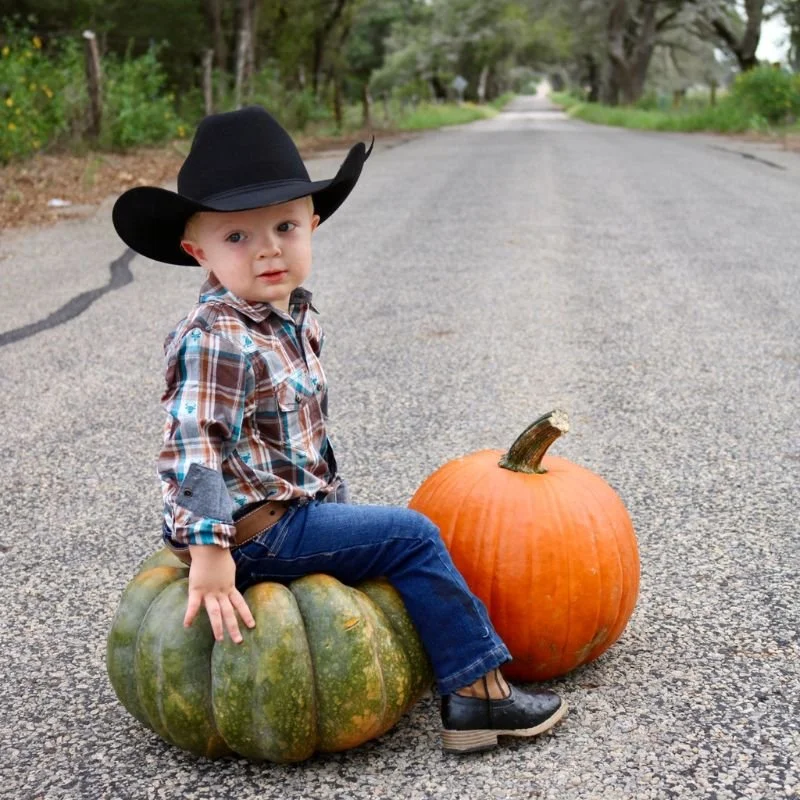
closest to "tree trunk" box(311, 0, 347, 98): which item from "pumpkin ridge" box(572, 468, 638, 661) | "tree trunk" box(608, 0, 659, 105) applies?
"tree trunk" box(608, 0, 659, 105)

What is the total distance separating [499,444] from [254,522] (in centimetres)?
229

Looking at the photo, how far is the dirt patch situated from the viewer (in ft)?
36.3

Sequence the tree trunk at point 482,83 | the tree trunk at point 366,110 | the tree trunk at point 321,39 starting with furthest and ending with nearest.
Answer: the tree trunk at point 482,83
the tree trunk at point 321,39
the tree trunk at point 366,110

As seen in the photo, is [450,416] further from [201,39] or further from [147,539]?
[201,39]

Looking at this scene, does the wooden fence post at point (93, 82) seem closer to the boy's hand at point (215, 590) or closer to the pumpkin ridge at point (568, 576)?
the pumpkin ridge at point (568, 576)

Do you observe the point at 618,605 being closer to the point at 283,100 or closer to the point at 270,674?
the point at 270,674

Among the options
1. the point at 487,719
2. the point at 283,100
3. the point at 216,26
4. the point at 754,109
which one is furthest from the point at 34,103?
the point at 754,109

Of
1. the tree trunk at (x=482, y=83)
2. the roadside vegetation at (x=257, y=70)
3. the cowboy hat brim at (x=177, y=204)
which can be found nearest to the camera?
the cowboy hat brim at (x=177, y=204)

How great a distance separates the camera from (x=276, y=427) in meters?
2.48

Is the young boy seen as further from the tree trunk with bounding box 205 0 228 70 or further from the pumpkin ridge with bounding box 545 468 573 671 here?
the tree trunk with bounding box 205 0 228 70

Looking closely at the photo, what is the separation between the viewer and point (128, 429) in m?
4.88

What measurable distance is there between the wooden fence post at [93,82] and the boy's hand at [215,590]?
14.1m

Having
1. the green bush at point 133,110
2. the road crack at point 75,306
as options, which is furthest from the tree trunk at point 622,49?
the road crack at point 75,306

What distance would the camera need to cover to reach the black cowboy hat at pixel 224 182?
2.39 metres
